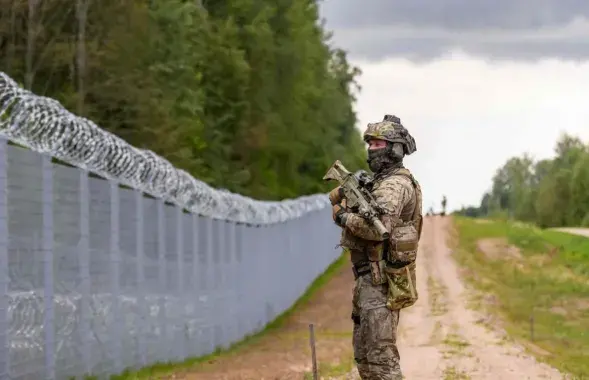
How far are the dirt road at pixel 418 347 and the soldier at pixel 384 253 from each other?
475 cm

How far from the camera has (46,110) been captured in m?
9.35

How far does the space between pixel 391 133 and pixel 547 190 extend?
345 ft

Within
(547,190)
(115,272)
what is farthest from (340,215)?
(547,190)

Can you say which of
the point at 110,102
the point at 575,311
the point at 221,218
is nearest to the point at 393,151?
the point at 221,218

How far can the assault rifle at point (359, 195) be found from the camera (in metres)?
6.70

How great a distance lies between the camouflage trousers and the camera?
6.94 metres

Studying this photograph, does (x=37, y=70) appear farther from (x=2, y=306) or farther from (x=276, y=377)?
(x=2, y=306)

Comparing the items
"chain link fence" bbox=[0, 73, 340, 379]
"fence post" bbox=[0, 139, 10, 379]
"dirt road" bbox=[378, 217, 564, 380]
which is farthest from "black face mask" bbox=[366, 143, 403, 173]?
"dirt road" bbox=[378, 217, 564, 380]

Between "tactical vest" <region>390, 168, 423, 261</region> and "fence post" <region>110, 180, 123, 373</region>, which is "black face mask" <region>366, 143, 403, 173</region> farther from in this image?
"fence post" <region>110, 180, 123, 373</region>

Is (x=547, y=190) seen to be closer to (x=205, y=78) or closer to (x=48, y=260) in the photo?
(x=205, y=78)

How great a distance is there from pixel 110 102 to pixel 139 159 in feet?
55.8

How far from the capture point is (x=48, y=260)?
31.8 feet

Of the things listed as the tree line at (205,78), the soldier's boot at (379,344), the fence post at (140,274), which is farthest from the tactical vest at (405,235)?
the tree line at (205,78)

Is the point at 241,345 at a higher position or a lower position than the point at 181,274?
lower
